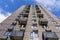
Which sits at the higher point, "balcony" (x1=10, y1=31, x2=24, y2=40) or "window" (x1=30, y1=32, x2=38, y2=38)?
"window" (x1=30, y1=32, x2=38, y2=38)

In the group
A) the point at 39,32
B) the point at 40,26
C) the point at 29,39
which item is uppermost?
the point at 40,26

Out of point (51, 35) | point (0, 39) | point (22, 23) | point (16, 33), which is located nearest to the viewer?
point (51, 35)

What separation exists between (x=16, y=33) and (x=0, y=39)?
8.61 feet

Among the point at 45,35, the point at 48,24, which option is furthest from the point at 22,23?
the point at 45,35

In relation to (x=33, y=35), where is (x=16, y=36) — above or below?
below

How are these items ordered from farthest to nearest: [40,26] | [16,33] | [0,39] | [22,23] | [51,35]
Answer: [22,23]
[40,26]
[0,39]
[16,33]
[51,35]

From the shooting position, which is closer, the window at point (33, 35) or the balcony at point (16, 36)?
the balcony at point (16, 36)

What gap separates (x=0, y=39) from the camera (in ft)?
59.2

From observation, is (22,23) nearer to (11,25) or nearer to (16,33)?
(11,25)

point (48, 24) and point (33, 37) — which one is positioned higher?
point (48, 24)

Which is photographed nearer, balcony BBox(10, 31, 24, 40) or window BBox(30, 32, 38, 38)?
balcony BBox(10, 31, 24, 40)

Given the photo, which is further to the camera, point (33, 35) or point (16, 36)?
point (33, 35)

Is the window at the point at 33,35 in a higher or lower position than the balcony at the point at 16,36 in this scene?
higher

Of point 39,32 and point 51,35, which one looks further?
point 39,32
